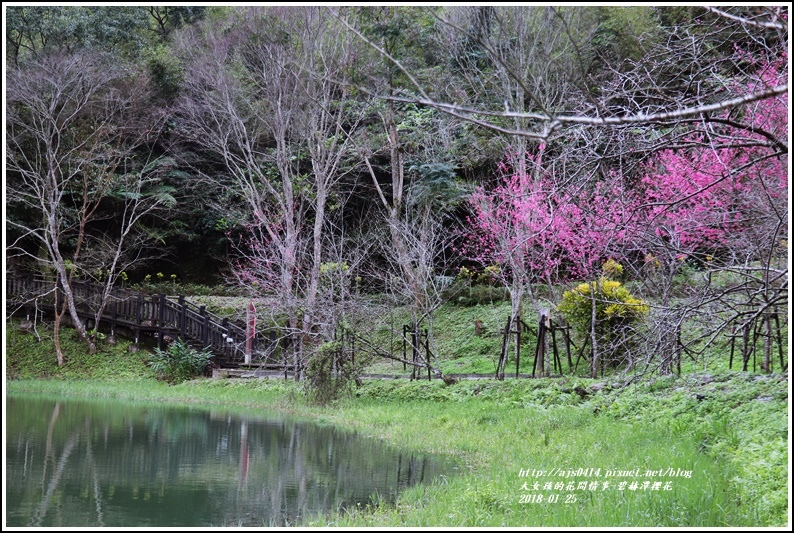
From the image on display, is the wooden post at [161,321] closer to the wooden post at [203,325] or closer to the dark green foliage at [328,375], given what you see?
the wooden post at [203,325]

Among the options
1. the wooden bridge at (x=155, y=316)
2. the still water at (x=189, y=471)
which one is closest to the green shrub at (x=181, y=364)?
the wooden bridge at (x=155, y=316)

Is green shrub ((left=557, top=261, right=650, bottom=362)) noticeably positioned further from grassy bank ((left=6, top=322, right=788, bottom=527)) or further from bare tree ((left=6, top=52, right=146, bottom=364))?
bare tree ((left=6, top=52, right=146, bottom=364))

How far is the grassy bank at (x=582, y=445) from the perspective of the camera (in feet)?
14.9

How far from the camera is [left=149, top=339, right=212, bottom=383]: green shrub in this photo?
1691 centimetres

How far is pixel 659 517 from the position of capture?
444 centimetres

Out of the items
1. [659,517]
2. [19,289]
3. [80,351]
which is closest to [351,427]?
[659,517]

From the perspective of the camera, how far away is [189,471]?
22.5 feet

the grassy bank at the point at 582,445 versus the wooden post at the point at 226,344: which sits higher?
the wooden post at the point at 226,344

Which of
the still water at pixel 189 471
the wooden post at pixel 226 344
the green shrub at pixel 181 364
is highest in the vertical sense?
the wooden post at pixel 226 344

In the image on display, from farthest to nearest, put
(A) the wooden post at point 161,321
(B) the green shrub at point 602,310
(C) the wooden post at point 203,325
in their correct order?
(A) the wooden post at point 161,321, (C) the wooden post at point 203,325, (B) the green shrub at point 602,310

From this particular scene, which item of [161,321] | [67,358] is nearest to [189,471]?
[161,321]

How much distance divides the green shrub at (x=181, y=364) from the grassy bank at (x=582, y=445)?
170 inches

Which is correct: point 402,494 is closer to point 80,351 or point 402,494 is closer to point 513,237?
point 513,237

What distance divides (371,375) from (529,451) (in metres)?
8.03
